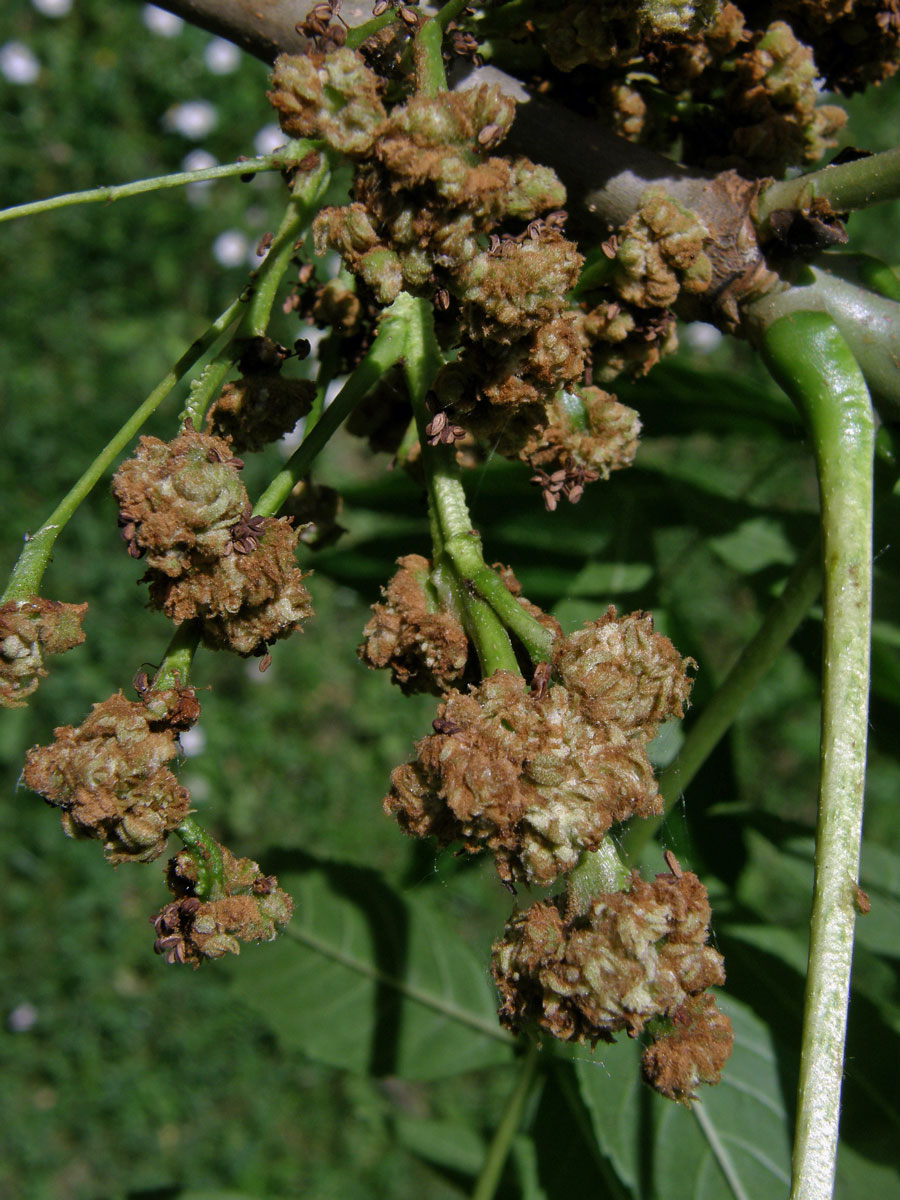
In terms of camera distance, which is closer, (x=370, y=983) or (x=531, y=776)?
(x=531, y=776)

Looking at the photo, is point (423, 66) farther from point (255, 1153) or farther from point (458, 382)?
point (255, 1153)

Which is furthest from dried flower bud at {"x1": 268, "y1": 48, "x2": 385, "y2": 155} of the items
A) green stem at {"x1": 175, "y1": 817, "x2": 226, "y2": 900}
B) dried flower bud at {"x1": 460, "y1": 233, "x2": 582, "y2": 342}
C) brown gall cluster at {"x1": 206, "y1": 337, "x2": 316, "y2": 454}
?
green stem at {"x1": 175, "y1": 817, "x2": 226, "y2": 900}

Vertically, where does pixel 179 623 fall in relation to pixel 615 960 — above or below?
above

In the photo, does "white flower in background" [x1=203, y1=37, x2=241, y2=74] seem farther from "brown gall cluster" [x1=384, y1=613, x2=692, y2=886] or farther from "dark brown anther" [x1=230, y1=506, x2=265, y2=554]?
"brown gall cluster" [x1=384, y1=613, x2=692, y2=886]

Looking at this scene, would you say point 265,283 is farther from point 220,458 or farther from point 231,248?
point 231,248

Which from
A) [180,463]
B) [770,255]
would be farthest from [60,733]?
[770,255]

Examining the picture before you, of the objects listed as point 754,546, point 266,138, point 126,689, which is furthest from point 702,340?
point 754,546

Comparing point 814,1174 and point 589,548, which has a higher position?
point 589,548
